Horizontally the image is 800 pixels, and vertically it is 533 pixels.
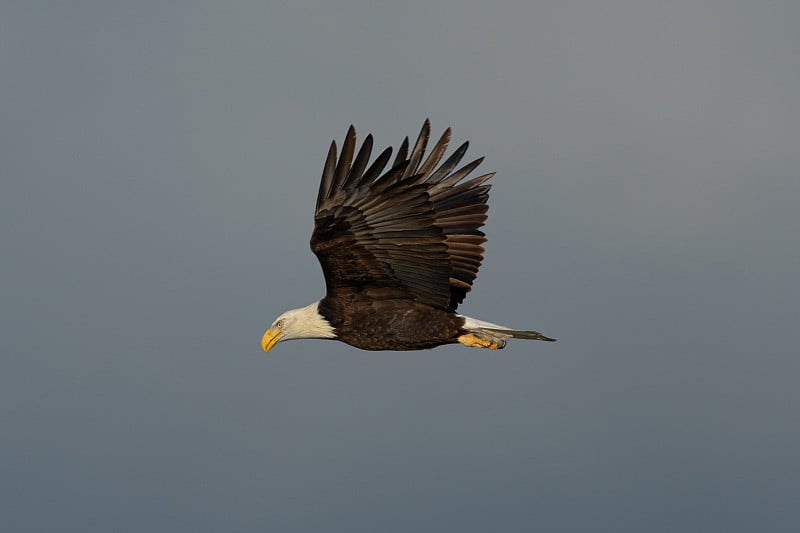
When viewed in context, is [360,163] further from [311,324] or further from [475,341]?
[475,341]

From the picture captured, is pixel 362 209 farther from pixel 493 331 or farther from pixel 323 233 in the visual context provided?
pixel 493 331

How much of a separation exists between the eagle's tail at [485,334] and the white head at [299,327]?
1.34 metres

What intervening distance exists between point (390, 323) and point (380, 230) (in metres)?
1.25

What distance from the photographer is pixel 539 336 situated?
602 inches

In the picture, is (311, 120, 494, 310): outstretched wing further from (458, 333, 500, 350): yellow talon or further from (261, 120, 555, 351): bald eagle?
(458, 333, 500, 350): yellow talon

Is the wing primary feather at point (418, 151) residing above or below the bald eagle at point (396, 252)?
above

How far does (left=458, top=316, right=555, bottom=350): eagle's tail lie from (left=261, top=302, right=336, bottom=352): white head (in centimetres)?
134

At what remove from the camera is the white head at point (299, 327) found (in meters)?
15.5

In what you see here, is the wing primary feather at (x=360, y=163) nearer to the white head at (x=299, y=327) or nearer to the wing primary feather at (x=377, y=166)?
the wing primary feather at (x=377, y=166)

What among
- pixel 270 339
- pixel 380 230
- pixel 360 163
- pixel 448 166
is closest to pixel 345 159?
pixel 360 163

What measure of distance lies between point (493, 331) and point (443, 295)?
2.32 feet

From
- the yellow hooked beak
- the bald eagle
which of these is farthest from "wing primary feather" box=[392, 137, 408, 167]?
the yellow hooked beak

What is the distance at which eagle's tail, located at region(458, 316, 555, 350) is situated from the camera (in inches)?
608

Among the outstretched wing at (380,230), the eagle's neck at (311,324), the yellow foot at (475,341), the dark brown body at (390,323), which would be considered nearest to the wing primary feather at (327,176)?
the outstretched wing at (380,230)
